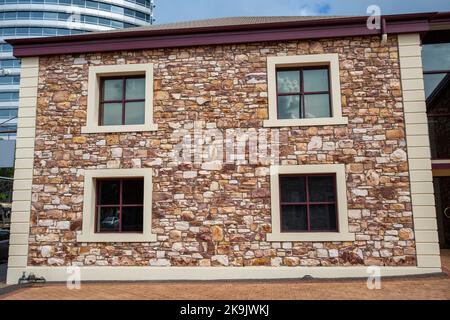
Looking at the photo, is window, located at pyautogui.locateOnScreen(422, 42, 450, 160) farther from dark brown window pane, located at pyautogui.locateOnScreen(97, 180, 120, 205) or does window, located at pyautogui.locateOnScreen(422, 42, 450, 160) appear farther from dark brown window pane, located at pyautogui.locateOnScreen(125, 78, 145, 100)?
dark brown window pane, located at pyautogui.locateOnScreen(97, 180, 120, 205)

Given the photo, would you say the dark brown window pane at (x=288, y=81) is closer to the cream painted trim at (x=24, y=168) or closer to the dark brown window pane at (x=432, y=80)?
the dark brown window pane at (x=432, y=80)

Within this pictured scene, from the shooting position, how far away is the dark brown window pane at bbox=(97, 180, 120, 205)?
31.0 feet

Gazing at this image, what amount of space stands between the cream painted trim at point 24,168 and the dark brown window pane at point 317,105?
6903 mm

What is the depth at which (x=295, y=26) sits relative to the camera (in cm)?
918

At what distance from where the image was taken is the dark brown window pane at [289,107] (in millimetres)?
9297

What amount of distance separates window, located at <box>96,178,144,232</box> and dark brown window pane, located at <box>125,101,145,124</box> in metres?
1.51

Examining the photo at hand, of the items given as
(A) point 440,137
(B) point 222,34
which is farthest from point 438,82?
(B) point 222,34

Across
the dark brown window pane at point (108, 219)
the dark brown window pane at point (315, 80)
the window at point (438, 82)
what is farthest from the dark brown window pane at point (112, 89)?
the window at point (438, 82)

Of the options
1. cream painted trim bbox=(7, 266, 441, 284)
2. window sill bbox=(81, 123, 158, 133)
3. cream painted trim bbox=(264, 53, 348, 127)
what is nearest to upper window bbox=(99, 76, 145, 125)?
window sill bbox=(81, 123, 158, 133)

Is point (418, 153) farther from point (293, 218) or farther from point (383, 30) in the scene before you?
point (293, 218)

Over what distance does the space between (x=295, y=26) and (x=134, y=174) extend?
529 cm
